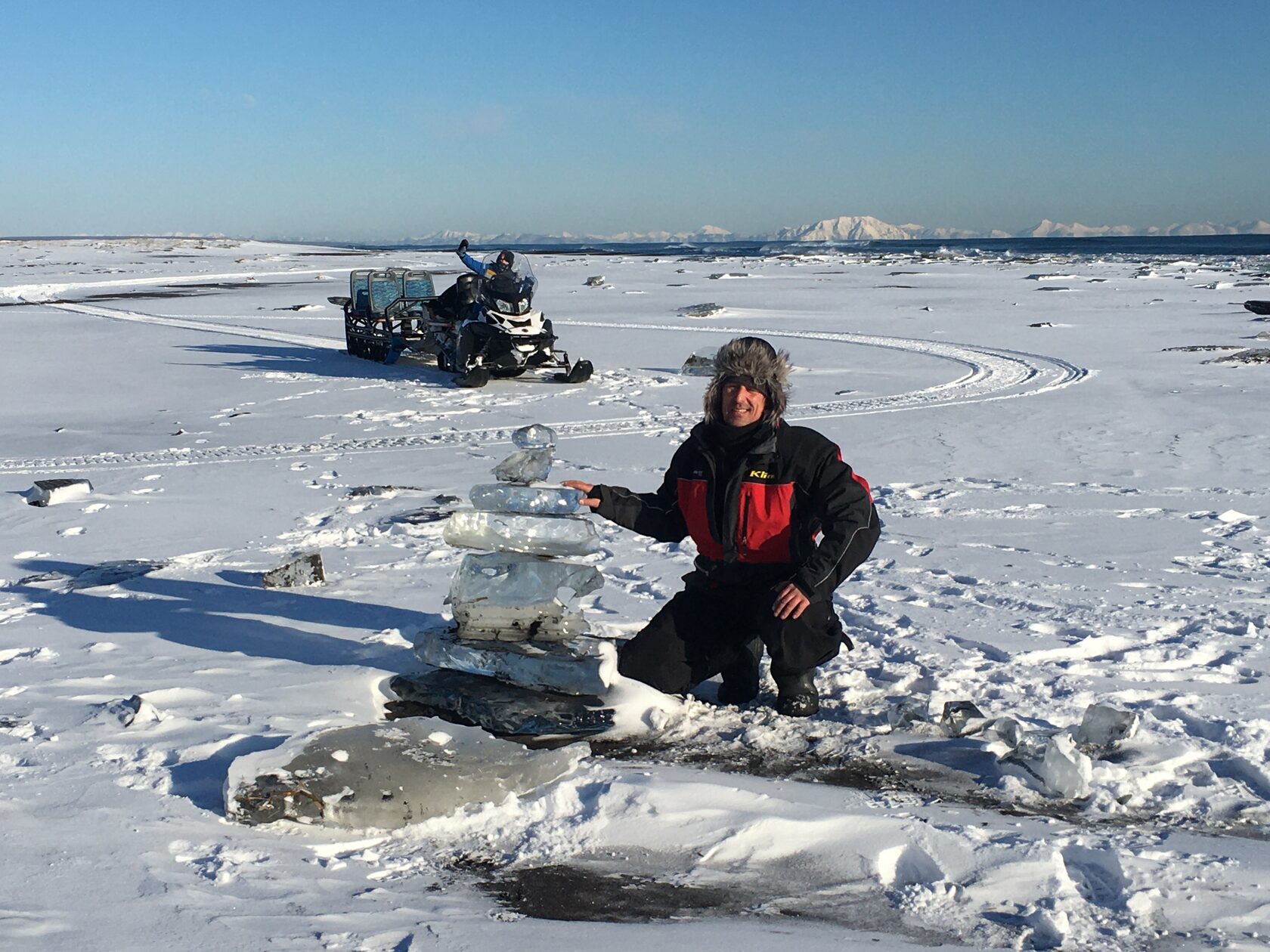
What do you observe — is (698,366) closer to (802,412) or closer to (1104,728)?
(802,412)

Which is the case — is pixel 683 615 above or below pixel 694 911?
above

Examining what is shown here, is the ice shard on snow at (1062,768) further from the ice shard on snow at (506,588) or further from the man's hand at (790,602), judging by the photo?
the ice shard on snow at (506,588)

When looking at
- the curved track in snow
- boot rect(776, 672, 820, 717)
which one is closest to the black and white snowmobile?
the curved track in snow

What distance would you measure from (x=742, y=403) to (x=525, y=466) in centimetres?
73

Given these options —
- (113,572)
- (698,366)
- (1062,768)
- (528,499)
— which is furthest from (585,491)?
(698,366)

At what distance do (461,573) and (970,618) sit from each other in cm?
201

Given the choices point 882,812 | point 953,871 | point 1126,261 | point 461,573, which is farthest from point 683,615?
point 1126,261

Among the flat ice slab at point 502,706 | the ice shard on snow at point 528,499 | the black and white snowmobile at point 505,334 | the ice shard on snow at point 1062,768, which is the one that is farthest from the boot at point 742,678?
the black and white snowmobile at point 505,334

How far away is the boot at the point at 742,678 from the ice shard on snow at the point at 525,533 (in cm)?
60

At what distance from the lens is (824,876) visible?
2.80 meters

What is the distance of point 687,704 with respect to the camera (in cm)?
395

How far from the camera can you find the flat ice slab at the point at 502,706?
371cm

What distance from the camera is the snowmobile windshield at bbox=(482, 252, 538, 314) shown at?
12.5 m

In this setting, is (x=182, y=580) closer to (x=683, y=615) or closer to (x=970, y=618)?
(x=683, y=615)
